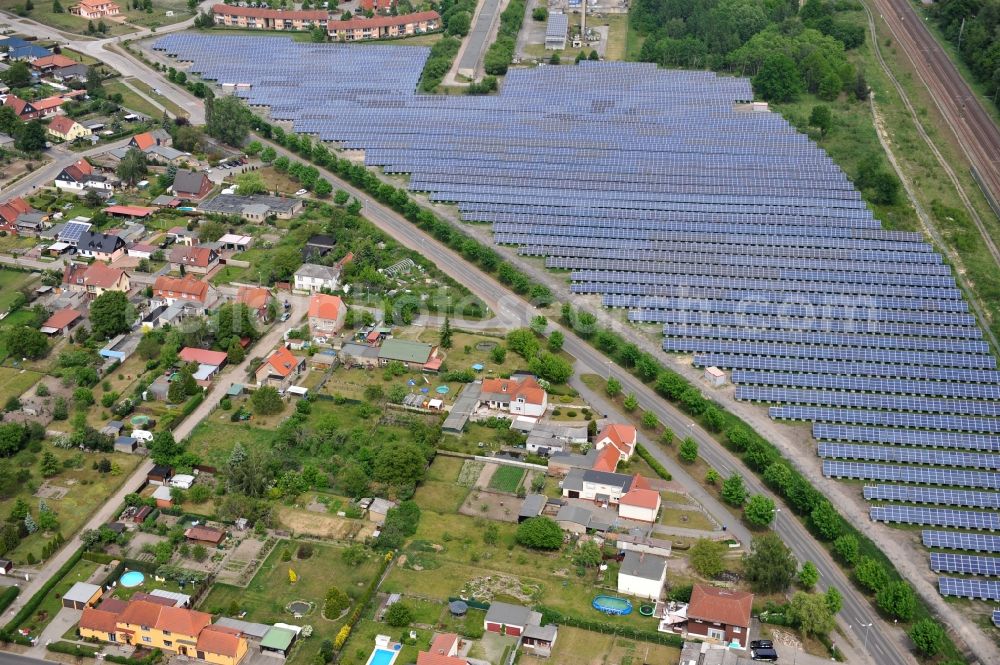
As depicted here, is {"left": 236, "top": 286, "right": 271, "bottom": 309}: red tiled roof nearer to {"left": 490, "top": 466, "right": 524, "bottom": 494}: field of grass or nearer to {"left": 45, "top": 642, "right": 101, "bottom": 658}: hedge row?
{"left": 490, "top": 466, "right": 524, "bottom": 494}: field of grass

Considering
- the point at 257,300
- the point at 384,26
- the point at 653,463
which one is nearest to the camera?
the point at 653,463

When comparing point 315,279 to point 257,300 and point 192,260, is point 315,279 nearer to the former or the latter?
point 257,300

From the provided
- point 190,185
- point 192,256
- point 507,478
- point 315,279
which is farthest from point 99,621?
point 190,185

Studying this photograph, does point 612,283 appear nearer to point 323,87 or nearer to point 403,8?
point 323,87

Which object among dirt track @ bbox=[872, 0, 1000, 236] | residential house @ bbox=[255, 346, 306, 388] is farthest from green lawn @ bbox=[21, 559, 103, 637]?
dirt track @ bbox=[872, 0, 1000, 236]

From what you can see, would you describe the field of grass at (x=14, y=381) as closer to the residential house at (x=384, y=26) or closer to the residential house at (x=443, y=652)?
the residential house at (x=443, y=652)

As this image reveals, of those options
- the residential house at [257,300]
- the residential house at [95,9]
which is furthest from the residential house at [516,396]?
the residential house at [95,9]

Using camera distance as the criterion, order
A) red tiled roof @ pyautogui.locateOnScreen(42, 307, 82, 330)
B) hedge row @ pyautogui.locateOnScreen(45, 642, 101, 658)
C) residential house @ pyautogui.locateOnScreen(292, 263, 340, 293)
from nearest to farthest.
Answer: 1. hedge row @ pyautogui.locateOnScreen(45, 642, 101, 658)
2. red tiled roof @ pyautogui.locateOnScreen(42, 307, 82, 330)
3. residential house @ pyautogui.locateOnScreen(292, 263, 340, 293)
